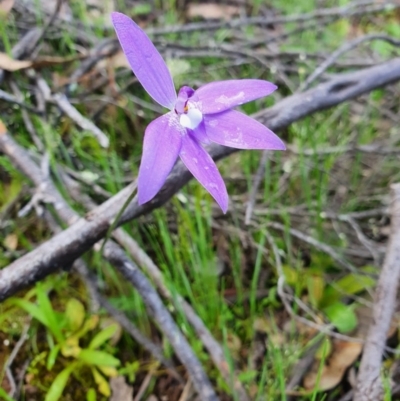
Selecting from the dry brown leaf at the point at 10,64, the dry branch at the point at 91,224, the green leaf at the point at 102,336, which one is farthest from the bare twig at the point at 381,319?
the dry brown leaf at the point at 10,64

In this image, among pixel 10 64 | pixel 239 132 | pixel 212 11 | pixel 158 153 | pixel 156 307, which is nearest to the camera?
pixel 158 153

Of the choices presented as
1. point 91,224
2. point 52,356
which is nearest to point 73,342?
point 52,356

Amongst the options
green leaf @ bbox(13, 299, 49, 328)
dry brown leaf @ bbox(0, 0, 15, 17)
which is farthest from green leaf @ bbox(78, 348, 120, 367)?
dry brown leaf @ bbox(0, 0, 15, 17)

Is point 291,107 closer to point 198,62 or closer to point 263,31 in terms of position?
point 198,62

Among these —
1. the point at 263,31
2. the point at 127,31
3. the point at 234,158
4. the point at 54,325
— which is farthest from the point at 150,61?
the point at 263,31

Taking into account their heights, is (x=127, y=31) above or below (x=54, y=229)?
above

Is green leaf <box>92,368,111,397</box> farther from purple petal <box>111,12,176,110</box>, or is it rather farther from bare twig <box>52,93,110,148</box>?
purple petal <box>111,12,176,110</box>

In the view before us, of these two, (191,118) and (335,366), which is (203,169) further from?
(335,366)
